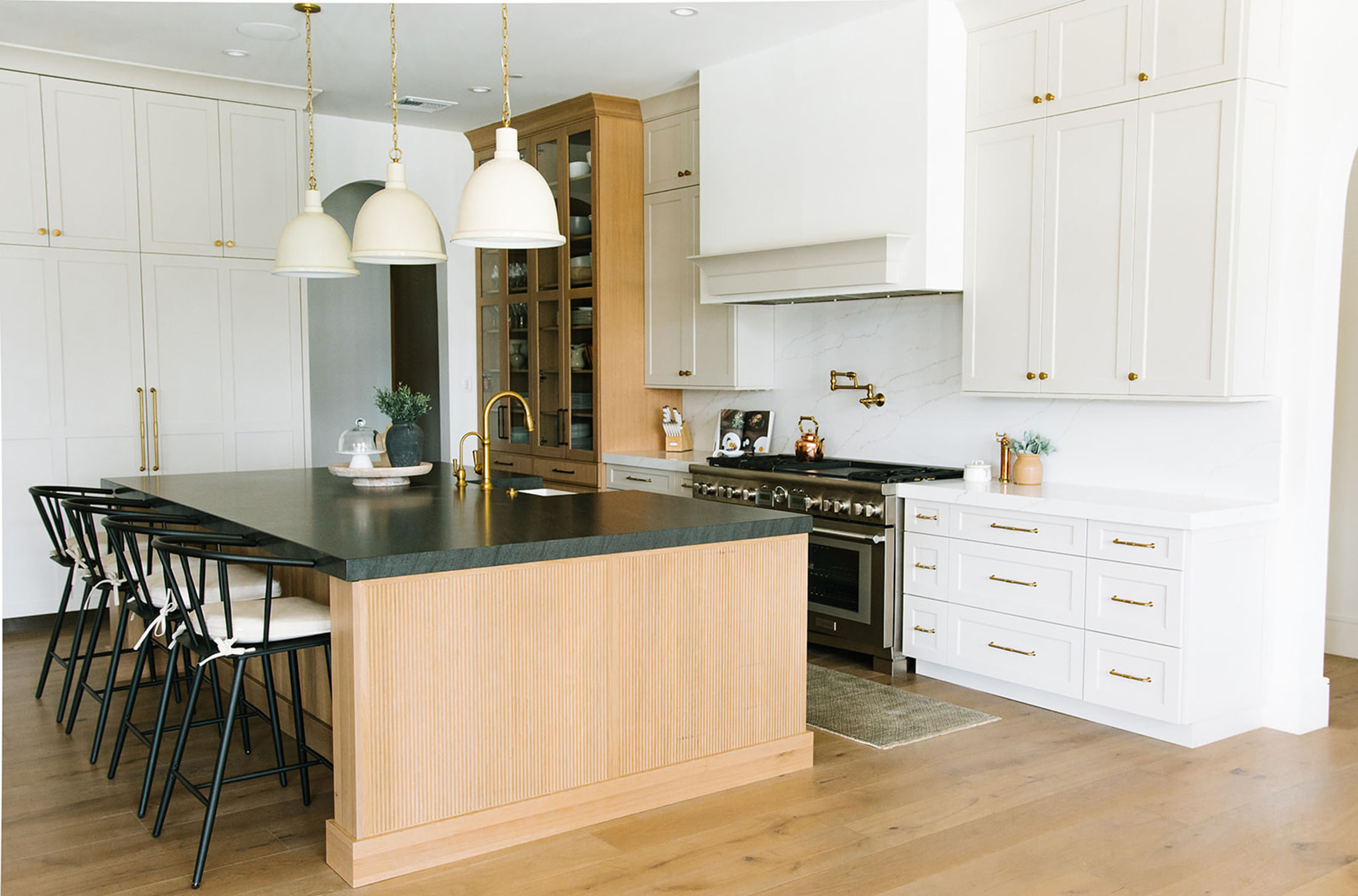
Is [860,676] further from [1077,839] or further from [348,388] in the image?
[348,388]

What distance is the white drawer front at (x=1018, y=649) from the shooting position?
405 centimetres

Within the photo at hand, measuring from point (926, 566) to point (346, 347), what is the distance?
5.53 m

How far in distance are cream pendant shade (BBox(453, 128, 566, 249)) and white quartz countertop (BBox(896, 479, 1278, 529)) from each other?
1.96 meters

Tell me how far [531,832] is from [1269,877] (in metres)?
1.90

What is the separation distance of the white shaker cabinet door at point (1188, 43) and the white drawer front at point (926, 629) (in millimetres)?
2101

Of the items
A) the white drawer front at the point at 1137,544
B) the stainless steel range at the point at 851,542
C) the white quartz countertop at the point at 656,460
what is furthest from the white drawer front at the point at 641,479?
the white drawer front at the point at 1137,544

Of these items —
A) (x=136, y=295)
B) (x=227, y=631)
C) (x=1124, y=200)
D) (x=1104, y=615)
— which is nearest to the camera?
A: (x=227, y=631)

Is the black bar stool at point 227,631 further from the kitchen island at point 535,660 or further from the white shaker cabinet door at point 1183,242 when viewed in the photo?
the white shaker cabinet door at point 1183,242

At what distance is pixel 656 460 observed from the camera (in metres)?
5.91

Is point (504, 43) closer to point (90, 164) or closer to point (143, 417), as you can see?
point (90, 164)

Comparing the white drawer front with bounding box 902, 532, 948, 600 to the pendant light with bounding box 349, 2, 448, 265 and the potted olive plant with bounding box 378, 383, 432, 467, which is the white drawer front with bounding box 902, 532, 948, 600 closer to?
the potted olive plant with bounding box 378, 383, 432, 467

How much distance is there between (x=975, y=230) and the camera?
15.1 feet

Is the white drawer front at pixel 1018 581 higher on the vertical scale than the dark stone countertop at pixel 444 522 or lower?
lower

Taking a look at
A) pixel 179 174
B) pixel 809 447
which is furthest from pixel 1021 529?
pixel 179 174
